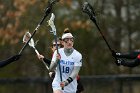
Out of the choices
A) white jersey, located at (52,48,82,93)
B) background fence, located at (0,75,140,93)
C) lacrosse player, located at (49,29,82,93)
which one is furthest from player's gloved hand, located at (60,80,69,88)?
background fence, located at (0,75,140,93)

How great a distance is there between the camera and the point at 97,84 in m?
22.7

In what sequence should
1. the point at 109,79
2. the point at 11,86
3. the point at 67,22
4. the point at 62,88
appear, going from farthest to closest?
the point at 67,22, the point at 11,86, the point at 109,79, the point at 62,88

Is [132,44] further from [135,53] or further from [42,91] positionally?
[135,53]

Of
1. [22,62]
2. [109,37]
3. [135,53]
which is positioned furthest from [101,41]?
[135,53]

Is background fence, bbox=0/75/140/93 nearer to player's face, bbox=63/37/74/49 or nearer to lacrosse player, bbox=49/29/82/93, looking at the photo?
lacrosse player, bbox=49/29/82/93

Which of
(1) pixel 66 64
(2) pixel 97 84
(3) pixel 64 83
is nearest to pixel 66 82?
(3) pixel 64 83

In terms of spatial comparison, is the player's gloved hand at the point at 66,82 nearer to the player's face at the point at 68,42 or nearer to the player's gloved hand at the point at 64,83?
the player's gloved hand at the point at 64,83

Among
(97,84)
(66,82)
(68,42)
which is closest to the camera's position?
(66,82)

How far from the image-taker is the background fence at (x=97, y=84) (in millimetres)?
22500

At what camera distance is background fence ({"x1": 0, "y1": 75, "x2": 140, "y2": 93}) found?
886 inches

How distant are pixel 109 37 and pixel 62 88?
1481 centimetres

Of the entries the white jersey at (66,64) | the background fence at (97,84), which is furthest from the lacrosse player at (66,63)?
the background fence at (97,84)

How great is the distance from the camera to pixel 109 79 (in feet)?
74.3

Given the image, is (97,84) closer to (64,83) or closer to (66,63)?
(66,63)
